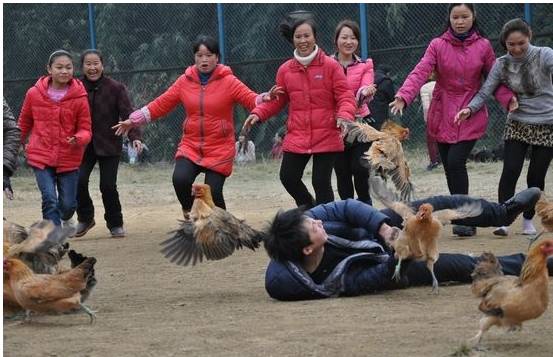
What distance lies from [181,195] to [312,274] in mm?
2897

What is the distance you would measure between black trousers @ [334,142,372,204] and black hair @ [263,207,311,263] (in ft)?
10.7

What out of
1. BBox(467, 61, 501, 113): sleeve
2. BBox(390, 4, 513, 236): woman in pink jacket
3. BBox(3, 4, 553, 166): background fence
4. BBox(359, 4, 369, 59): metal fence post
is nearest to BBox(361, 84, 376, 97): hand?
BBox(390, 4, 513, 236): woman in pink jacket

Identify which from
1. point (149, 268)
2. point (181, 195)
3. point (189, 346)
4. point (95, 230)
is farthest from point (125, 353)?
point (95, 230)

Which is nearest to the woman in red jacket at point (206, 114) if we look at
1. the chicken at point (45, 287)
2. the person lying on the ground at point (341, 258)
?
the person lying on the ground at point (341, 258)

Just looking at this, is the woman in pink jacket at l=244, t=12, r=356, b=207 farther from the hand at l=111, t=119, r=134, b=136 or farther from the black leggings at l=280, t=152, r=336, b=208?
the hand at l=111, t=119, r=134, b=136

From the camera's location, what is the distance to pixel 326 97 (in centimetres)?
991

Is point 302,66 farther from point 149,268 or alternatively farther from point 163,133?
point 163,133

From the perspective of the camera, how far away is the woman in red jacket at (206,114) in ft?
33.6

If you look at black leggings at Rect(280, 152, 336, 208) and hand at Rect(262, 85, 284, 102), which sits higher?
hand at Rect(262, 85, 284, 102)

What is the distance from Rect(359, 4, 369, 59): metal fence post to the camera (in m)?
20.1

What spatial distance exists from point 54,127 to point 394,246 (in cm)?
491

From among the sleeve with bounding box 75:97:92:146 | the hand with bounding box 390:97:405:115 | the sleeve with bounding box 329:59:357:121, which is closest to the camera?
the sleeve with bounding box 329:59:357:121

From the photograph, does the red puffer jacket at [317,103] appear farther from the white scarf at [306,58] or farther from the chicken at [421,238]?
the chicken at [421,238]

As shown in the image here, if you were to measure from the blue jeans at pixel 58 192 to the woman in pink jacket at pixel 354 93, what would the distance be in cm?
269
